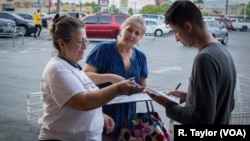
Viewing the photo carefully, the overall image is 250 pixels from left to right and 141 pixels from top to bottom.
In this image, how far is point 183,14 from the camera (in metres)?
1.67

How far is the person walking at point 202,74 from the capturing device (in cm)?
156

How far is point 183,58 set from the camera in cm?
1212

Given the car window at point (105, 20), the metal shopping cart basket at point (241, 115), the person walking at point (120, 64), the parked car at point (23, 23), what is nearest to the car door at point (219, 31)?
the car window at point (105, 20)

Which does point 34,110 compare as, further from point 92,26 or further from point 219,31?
point 219,31

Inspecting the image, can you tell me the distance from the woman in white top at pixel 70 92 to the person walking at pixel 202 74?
0.26m

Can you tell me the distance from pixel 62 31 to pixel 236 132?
1.01 metres

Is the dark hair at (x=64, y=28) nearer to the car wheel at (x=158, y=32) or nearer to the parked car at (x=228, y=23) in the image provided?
the car wheel at (x=158, y=32)

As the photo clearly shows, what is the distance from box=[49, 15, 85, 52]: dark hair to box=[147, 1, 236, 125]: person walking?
0.47m

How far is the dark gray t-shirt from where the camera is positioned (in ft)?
5.10

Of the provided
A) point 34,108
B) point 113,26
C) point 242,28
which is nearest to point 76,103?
point 34,108

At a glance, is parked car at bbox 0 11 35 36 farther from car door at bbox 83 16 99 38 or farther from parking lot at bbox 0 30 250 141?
parking lot at bbox 0 30 250 141

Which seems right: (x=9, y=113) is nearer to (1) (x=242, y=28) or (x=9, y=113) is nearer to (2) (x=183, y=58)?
(2) (x=183, y=58)

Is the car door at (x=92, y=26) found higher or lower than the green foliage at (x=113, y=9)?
lower

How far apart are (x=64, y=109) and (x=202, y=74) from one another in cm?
70
